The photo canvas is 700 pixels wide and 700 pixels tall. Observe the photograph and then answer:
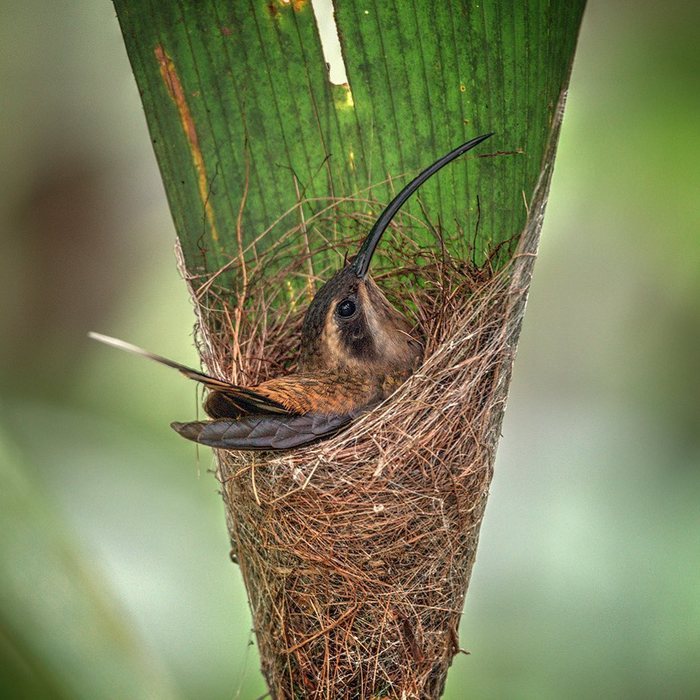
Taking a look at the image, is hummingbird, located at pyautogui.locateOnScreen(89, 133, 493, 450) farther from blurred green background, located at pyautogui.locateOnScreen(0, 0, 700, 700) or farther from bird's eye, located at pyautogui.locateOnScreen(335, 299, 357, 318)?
blurred green background, located at pyautogui.locateOnScreen(0, 0, 700, 700)

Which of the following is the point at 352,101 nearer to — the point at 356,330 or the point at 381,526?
the point at 356,330

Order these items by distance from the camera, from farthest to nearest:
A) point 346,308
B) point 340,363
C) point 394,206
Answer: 1. point 340,363
2. point 346,308
3. point 394,206

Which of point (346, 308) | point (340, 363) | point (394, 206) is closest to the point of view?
point (394, 206)

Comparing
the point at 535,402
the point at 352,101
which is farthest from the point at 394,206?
the point at 535,402

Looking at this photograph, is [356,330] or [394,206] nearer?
[394,206]

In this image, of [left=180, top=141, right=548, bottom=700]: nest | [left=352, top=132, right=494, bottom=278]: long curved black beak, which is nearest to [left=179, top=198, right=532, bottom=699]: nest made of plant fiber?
[left=180, top=141, right=548, bottom=700]: nest

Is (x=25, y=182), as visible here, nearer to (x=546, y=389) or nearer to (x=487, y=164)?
(x=487, y=164)
